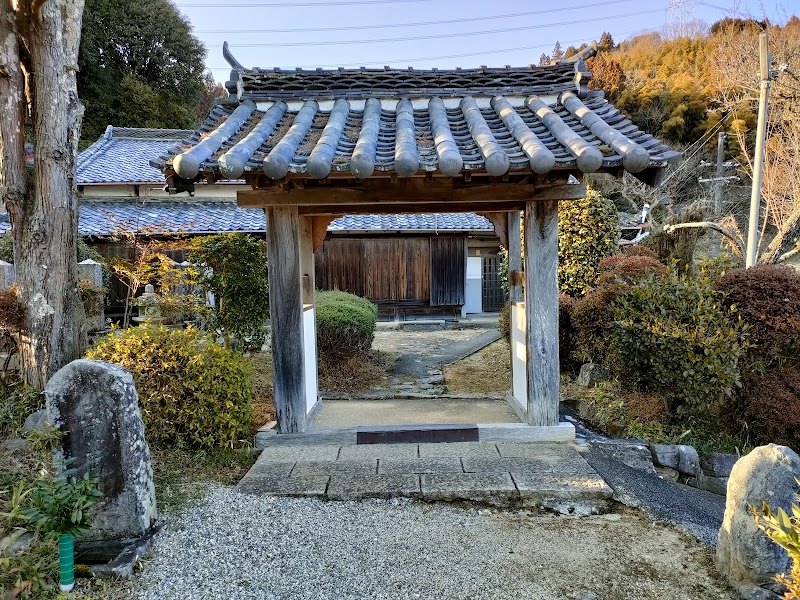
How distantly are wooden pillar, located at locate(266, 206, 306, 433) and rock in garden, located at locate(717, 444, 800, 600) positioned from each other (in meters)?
3.64

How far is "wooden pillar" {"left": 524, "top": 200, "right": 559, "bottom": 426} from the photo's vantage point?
4695mm

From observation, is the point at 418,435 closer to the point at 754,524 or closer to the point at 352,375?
the point at 754,524

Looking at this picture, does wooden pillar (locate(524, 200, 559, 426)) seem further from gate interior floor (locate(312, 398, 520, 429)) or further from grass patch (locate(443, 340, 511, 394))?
grass patch (locate(443, 340, 511, 394))

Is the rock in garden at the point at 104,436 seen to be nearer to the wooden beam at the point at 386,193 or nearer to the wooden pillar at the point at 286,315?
the wooden pillar at the point at 286,315

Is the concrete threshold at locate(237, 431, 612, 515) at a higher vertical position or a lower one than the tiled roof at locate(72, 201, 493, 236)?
lower

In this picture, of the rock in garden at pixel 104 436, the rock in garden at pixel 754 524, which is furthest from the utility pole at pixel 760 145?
the rock in garden at pixel 104 436

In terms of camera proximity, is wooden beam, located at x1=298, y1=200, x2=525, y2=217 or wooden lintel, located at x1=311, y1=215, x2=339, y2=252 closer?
wooden beam, located at x1=298, y1=200, x2=525, y2=217

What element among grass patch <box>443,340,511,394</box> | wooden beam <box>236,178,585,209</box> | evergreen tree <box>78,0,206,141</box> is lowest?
grass patch <box>443,340,511,394</box>

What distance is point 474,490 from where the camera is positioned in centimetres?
385

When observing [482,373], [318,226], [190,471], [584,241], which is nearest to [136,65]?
[318,226]

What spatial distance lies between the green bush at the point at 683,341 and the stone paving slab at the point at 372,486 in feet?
10.7

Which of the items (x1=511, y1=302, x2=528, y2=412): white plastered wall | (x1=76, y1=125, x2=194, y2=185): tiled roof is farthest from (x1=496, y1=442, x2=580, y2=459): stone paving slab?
(x1=76, y1=125, x2=194, y2=185): tiled roof

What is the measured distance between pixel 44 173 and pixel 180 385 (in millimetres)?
2944

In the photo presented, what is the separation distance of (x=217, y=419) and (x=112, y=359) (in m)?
1.13
